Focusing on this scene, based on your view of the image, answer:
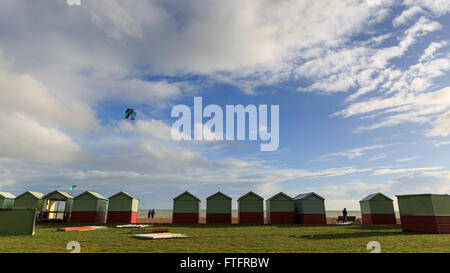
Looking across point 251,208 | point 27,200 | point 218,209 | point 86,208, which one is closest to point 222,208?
point 218,209

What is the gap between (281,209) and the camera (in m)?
35.6

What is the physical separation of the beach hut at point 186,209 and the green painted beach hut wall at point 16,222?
1905 centimetres

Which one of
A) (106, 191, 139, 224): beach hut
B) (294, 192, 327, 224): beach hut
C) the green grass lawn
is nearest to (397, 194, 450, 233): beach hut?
the green grass lawn

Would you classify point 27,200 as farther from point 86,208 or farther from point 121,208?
point 121,208

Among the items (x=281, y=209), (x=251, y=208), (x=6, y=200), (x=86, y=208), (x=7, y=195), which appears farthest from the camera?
(x=7, y=195)

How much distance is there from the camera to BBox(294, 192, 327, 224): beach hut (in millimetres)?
34625

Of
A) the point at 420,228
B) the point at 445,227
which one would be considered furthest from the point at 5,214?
the point at 445,227

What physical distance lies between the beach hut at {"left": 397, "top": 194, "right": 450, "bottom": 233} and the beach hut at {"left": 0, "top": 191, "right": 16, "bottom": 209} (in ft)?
158

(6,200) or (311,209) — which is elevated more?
(6,200)

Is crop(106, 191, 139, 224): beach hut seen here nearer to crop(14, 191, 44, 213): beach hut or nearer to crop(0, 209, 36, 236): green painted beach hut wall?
crop(14, 191, 44, 213): beach hut

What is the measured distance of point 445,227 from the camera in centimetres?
1886

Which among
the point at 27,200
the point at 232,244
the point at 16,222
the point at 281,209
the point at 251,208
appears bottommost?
the point at 232,244

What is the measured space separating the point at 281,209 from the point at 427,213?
725 inches

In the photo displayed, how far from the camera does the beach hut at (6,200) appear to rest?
36.0 m
